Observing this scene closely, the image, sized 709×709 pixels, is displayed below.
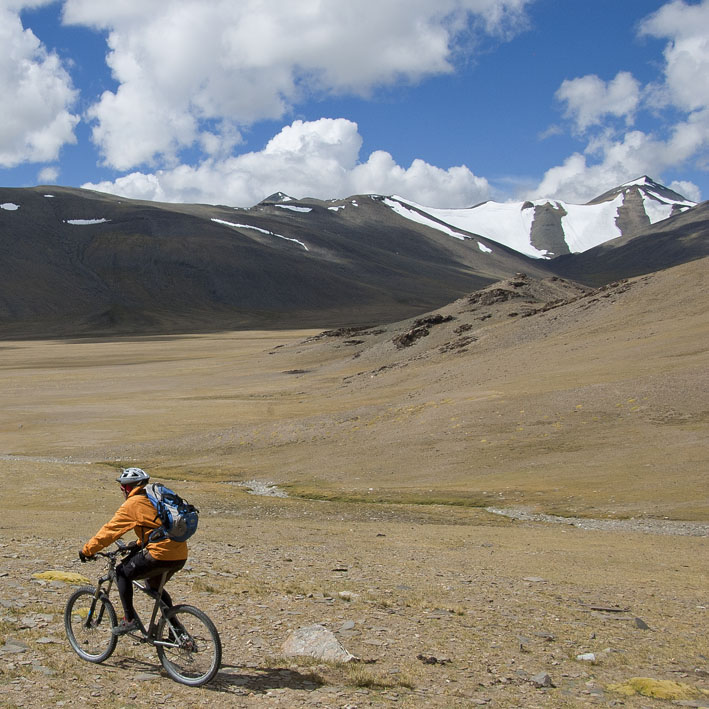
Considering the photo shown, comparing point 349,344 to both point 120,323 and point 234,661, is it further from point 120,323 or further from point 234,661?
point 120,323

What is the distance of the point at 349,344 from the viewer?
92375mm

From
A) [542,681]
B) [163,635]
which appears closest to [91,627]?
[163,635]

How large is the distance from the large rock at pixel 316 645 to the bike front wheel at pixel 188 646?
1318 millimetres

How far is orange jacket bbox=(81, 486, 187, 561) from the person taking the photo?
8.27m

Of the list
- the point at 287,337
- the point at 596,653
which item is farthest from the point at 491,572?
the point at 287,337

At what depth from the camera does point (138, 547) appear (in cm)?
858

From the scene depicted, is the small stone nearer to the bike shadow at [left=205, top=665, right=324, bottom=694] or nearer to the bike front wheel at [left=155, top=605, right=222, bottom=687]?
the bike shadow at [left=205, top=665, right=324, bottom=694]

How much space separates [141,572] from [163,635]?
73 centimetres

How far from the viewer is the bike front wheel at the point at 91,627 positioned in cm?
879

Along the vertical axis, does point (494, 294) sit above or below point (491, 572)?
above

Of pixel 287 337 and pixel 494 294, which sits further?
pixel 287 337

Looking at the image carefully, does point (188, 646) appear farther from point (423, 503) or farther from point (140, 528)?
point (423, 503)

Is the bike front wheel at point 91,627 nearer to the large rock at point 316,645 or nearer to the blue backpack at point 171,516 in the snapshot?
the blue backpack at point 171,516

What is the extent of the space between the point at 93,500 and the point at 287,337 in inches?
4633
